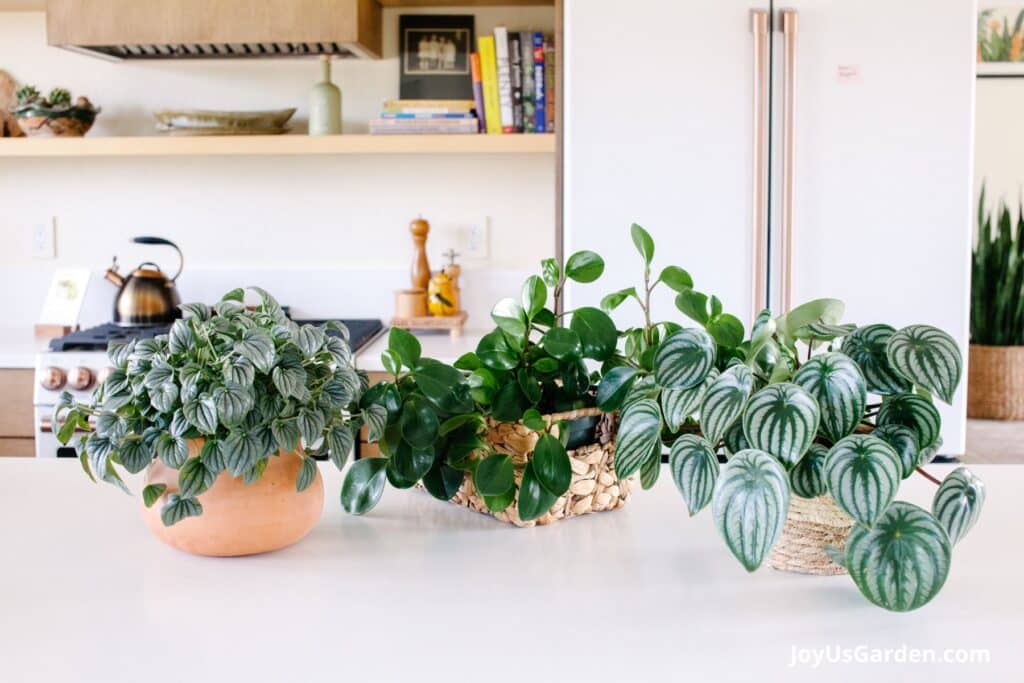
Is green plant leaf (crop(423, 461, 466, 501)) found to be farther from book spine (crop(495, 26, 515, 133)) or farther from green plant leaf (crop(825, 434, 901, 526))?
book spine (crop(495, 26, 515, 133))

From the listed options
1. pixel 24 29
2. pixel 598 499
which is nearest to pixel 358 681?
pixel 598 499

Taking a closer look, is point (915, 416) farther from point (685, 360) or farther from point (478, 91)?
point (478, 91)

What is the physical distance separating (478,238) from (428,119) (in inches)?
17.2

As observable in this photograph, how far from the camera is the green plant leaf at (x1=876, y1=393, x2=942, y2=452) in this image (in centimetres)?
91

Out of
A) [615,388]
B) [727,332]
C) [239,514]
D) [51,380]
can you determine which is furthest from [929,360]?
[51,380]

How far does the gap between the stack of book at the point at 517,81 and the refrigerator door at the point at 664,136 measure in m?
0.38

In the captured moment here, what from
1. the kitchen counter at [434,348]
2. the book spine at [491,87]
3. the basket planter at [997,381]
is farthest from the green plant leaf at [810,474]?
the basket planter at [997,381]

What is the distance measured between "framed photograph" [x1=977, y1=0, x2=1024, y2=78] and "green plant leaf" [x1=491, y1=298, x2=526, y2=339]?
2.87m

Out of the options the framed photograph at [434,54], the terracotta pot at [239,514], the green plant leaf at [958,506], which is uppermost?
the framed photograph at [434,54]

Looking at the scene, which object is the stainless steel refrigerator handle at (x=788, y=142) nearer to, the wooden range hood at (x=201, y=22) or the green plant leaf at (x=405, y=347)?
the wooden range hood at (x=201, y=22)

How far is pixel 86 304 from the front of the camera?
10.2ft

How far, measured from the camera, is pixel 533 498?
102cm

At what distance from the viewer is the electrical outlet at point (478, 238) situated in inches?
124

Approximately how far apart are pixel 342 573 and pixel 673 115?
5.56ft
